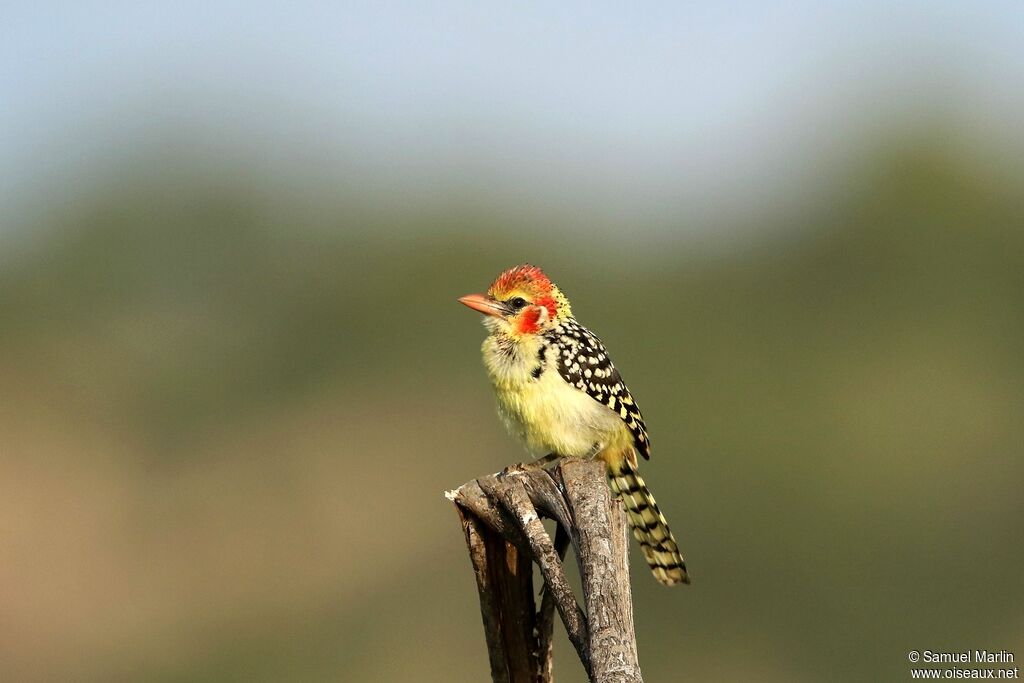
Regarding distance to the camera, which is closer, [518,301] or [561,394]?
[561,394]

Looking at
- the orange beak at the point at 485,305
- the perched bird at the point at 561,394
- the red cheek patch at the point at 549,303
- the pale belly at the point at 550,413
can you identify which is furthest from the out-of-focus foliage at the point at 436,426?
the orange beak at the point at 485,305

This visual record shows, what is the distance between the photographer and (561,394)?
24.8 ft

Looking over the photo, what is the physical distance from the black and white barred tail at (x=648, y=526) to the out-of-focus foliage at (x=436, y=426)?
16.7 ft

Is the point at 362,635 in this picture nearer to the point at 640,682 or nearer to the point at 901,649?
the point at 901,649

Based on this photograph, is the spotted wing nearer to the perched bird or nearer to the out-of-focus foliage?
the perched bird

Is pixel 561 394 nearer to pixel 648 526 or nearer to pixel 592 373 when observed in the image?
pixel 592 373

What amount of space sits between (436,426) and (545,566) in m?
15.8

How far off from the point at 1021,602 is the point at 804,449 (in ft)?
15.9

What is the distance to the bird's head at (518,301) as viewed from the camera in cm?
790

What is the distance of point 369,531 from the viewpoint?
18.0 m

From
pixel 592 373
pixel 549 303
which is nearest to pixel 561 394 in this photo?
pixel 592 373

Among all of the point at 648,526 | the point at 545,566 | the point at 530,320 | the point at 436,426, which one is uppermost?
the point at 436,426

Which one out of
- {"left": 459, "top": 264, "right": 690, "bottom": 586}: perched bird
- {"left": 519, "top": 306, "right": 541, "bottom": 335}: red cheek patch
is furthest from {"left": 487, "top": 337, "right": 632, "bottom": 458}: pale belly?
{"left": 519, "top": 306, "right": 541, "bottom": 335}: red cheek patch

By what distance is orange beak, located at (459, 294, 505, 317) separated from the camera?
793 cm
